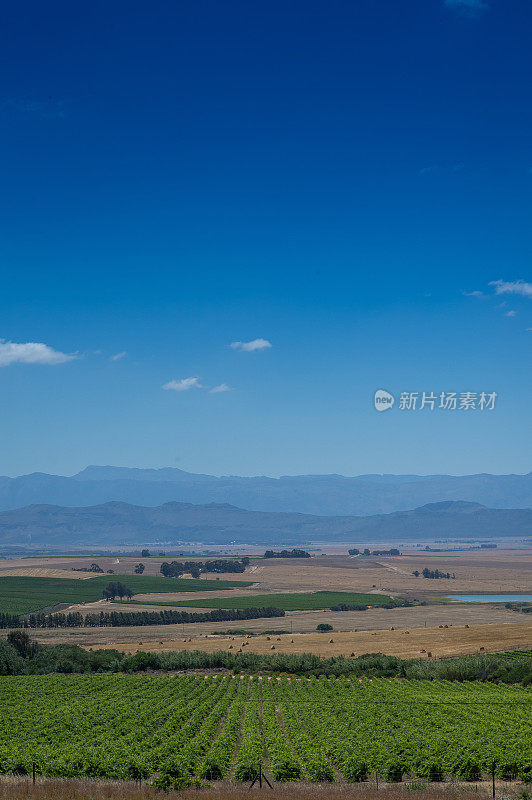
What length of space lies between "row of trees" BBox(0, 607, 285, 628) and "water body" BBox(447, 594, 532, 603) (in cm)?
5830

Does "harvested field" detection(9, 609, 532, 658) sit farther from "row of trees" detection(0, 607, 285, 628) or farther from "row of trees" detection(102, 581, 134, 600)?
"row of trees" detection(102, 581, 134, 600)

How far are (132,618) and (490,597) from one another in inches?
4068

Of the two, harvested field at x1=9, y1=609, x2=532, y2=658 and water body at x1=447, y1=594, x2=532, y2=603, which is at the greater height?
harvested field at x1=9, y1=609, x2=532, y2=658

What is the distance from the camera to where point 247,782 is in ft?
94.4

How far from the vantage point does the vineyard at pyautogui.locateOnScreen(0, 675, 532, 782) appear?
97.8 feet

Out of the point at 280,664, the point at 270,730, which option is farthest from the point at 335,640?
the point at 270,730

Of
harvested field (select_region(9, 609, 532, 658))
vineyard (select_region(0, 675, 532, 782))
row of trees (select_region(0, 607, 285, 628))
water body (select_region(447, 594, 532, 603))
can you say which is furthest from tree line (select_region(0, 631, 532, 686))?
water body (select_region(447, 594, 532, 603))

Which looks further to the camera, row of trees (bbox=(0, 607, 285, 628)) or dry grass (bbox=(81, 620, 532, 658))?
row of trees (bbox=(0, 607, 285, 628))

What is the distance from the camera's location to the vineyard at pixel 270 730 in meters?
29.8

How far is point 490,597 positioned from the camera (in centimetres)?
18588

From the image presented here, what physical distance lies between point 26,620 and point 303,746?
116 metres

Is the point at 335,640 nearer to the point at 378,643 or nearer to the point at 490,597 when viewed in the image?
the point at 378,643

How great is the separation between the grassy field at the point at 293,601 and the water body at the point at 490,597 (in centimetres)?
2037

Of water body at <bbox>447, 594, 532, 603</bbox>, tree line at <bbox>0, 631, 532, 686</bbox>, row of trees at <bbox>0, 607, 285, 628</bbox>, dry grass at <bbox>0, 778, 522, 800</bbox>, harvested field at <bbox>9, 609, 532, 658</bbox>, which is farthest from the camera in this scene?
water body at <bbox>447, 594, 532, 603</bbox>
